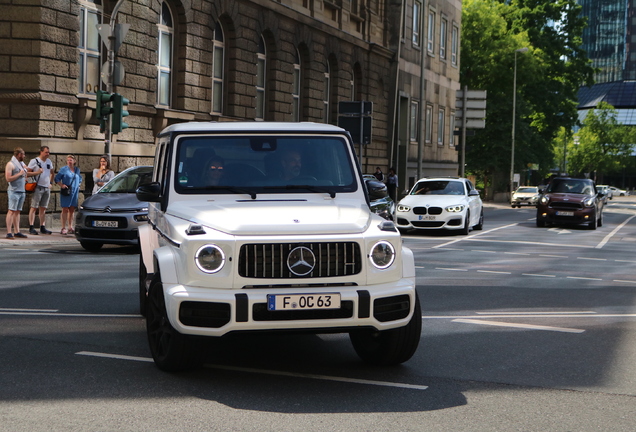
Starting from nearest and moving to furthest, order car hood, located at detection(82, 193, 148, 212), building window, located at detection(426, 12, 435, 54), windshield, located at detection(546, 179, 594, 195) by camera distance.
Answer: car hood, located at detection(82, 193, 148, 212)
windshield, located at detection(546, 179, 594, 195)
building window, located at detection(426, 12, 435, 54)

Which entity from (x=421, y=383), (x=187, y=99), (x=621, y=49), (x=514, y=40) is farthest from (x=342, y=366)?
(x=621, y=49)

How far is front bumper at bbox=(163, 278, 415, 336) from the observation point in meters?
6.39

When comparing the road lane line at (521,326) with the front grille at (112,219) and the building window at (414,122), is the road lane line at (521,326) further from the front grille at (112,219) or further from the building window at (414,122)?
the building window at (414,122)

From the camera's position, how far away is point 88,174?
925 inches

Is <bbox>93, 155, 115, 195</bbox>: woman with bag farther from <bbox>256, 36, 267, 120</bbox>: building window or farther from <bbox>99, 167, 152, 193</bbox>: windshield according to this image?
<bbox>256, 36, 267, 120</bbox>: building window

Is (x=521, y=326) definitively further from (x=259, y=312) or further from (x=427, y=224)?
(x=427, y=224)

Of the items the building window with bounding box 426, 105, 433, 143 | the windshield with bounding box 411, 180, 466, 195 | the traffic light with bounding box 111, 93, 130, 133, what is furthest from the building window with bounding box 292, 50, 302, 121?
the building window with bounding box 426, 105, 433, 143

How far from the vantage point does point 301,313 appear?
648 cm

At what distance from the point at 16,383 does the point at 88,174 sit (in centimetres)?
1739

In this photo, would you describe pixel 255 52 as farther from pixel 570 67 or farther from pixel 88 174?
pixel 570 67

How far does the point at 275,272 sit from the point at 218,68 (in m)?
25.1

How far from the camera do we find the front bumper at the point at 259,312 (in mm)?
6391

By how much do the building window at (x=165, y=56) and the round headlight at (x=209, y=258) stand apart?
21819 millimetres

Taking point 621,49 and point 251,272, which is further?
point 621,49
